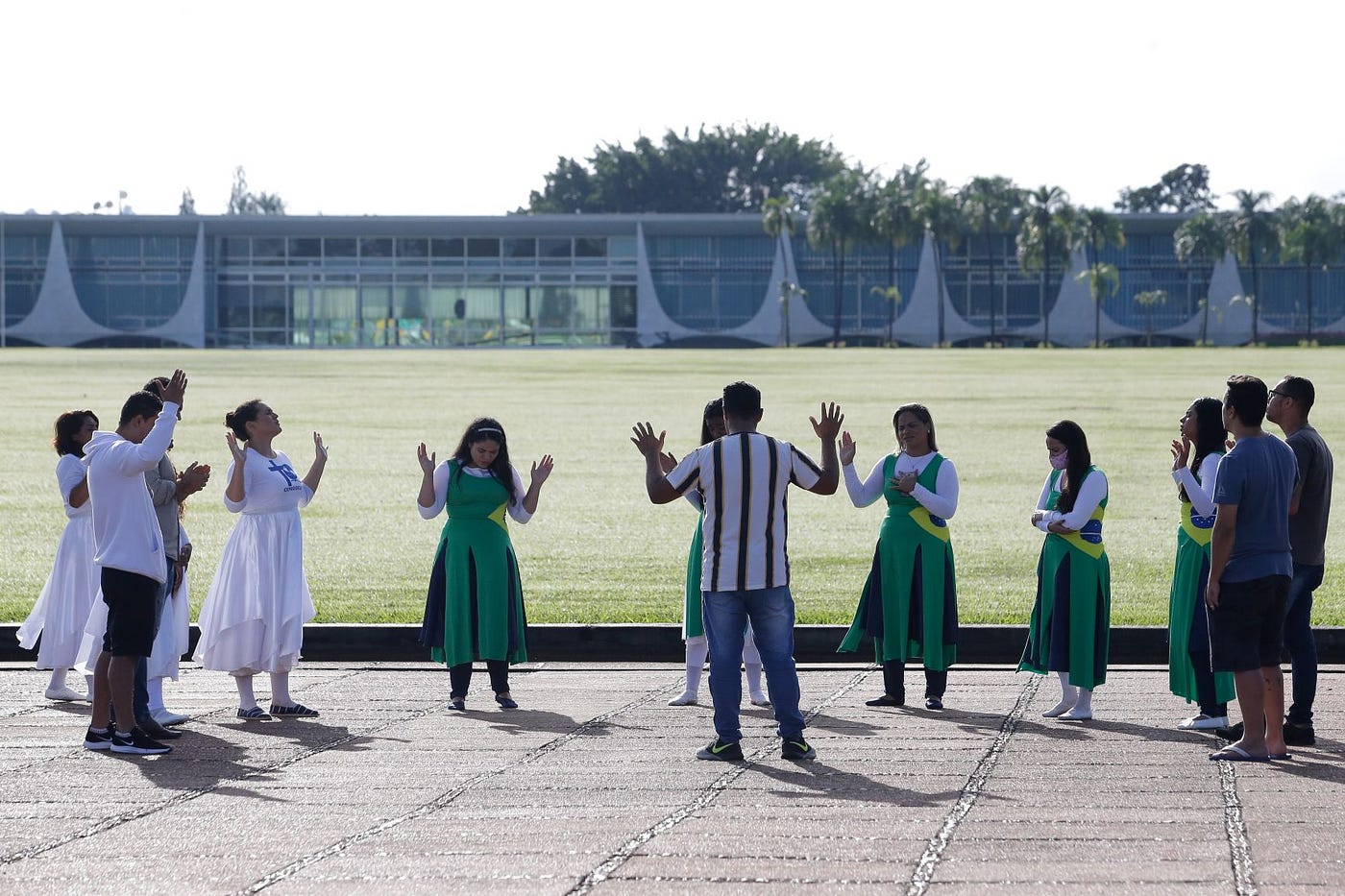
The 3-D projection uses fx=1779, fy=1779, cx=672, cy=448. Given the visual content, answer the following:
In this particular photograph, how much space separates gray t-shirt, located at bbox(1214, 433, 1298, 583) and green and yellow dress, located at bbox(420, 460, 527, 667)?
3.47m

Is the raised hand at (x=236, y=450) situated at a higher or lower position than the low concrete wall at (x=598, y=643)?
higher

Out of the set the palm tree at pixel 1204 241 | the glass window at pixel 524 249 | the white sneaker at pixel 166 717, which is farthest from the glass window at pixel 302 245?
the white sneaker at pixel 166 717

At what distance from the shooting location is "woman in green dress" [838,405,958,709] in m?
8.60

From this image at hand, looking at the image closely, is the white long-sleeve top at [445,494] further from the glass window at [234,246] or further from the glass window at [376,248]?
the glass window at [234,246]

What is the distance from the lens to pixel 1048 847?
18.8 ft

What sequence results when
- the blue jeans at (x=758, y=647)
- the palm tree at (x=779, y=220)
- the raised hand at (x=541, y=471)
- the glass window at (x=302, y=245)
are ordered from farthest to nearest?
the glass window at (x=302, y=245) → the palm tree at (x=779, y=220) → the raised hand at (x=541, y=471) → the blue jeans at (x=758, y=647)

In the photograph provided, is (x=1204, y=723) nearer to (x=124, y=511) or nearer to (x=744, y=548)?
(x=744, y=548)

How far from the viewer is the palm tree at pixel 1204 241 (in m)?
A: 94.4

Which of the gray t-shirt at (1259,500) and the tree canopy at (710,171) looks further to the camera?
the tree canopy at (710,171)

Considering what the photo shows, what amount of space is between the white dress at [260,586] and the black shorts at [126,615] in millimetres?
954

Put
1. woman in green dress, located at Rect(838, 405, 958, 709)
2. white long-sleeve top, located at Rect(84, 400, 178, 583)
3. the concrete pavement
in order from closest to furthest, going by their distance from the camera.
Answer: the concrete pavement < white long-sleeve top, located at Rect(84, 400, 178, 583) < woman in green dress, located at Rect(838, 405, 958, 709)

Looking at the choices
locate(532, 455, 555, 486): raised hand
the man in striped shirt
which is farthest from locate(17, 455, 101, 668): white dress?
the man in striped shirt

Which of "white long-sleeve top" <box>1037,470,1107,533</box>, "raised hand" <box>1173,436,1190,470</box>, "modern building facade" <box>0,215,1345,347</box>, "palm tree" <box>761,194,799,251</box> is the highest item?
"palm tree" <box>761,194,799,251</box>

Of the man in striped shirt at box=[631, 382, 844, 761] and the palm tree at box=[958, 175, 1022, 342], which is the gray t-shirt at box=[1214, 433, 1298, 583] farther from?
the palm tree at box=[958, 175, 1022, 342]
